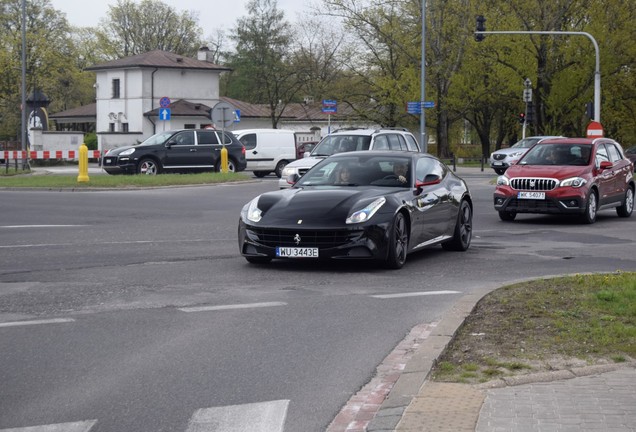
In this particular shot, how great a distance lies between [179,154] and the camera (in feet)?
131

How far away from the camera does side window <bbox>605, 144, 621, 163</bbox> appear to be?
877 inches

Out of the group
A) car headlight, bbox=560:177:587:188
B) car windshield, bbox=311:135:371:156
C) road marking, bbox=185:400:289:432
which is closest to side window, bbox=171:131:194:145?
car windshield, bbox=311:135:371:156

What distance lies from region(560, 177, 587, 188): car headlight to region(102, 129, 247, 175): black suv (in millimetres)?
21086

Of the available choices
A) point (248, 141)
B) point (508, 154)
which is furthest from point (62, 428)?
point (508, 154)

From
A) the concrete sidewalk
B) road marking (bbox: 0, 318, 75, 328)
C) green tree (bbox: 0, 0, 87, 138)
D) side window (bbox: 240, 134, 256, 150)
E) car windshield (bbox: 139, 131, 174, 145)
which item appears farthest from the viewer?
green tree (bbox: 0, 0, 87, 138)

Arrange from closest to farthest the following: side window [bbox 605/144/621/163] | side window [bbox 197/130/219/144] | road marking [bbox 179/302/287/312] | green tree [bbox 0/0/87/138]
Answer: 1. road marking [bbox 179/302/287/312]
2. side window [bbox 605/144/621/163]
3. side window [bbox 197/130/219/144]
4. green tree [bbox 0/0/87/138]

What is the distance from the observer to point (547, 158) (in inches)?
853

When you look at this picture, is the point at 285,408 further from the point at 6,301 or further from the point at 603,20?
the point at 603,20

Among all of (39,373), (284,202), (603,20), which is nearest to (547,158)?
(284,202)

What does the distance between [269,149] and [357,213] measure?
31.6m

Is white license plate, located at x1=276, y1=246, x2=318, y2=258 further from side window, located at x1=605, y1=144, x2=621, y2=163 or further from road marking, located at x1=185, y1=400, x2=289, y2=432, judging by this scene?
→ side window, located at x1=605, y1=144, x2=621, y2=163

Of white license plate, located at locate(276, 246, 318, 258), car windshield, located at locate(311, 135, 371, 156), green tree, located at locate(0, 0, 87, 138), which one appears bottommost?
white license plate, located at locate(276, 246, 318, 258)

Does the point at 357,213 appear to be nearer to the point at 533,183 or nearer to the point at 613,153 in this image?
the point at 533,183

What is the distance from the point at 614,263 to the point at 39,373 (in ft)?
28.2
